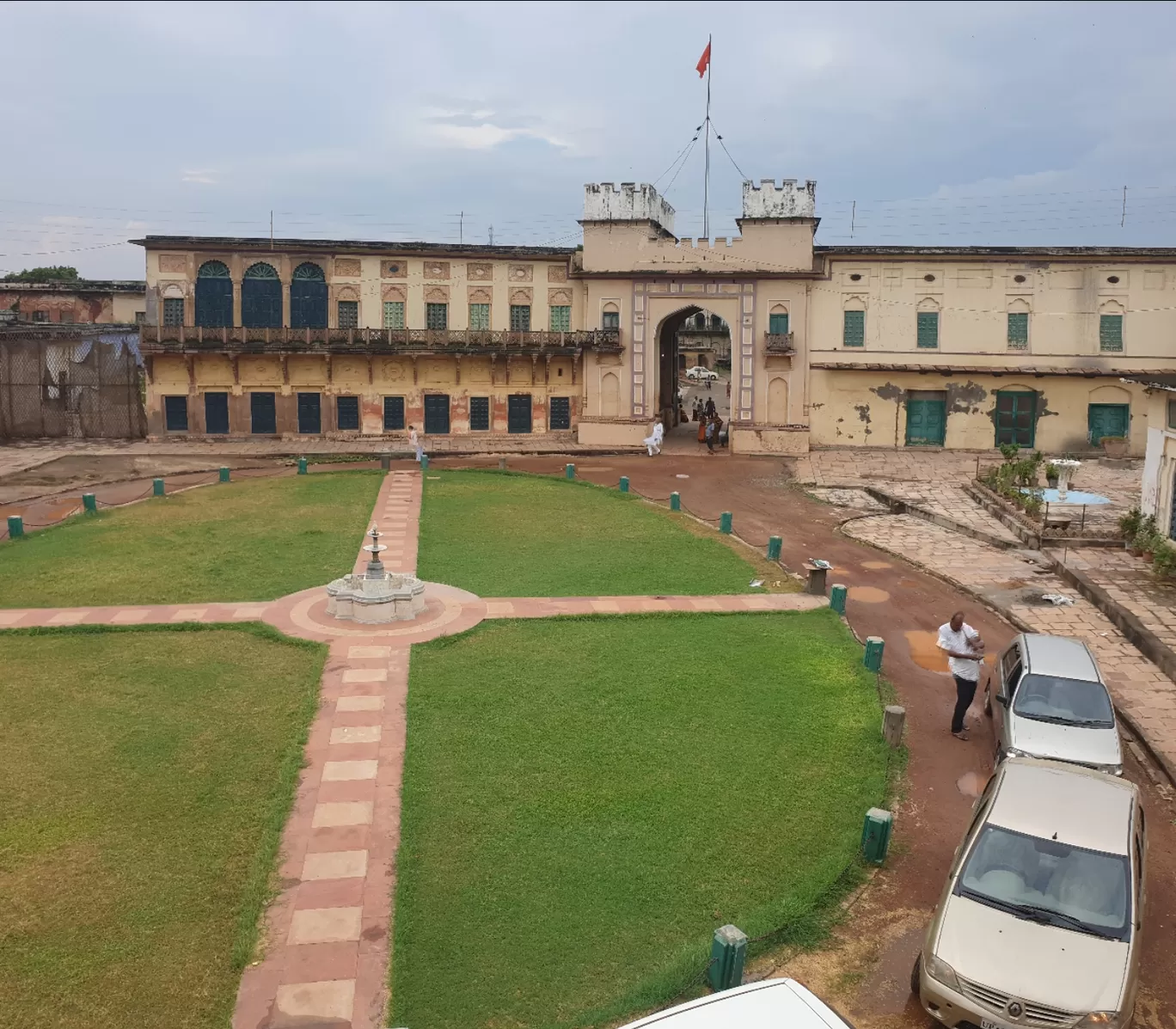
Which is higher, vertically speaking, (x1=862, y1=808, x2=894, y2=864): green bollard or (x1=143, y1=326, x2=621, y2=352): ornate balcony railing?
(x1=143, y1=326, x2=621, y2=352): ornate balcony railing

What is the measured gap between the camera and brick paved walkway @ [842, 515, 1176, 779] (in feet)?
47.4

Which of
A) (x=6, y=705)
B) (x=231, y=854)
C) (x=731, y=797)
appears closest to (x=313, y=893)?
(x=231, y=854)

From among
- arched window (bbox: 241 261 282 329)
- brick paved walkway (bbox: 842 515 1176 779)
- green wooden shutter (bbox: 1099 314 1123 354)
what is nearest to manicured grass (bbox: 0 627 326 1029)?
brick paved walkway (bbox: 842 515 1176 779)

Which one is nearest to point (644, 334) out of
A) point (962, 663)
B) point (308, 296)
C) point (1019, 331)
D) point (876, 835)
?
point (308, 296)

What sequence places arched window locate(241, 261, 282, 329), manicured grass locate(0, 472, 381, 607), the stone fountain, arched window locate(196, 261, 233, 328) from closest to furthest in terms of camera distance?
the stone fountain < manicured grass locate(0, 472, 381, 607) < arched window locate(196, 261, 233, 328) < arched window locate(241, 261, 282, 329)

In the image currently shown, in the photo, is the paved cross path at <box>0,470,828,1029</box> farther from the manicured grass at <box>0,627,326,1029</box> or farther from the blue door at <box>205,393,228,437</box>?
the blue door at <box>205,393,228,437</box>

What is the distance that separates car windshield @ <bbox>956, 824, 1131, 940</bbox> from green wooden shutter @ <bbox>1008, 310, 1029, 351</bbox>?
32887mm

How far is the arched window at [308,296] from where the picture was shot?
4028 centimetres

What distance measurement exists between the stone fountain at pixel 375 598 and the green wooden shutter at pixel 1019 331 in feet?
94.6

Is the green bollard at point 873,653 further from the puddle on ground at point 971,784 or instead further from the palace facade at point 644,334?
the palace facade at point 644,334

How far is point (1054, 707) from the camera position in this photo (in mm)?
12477

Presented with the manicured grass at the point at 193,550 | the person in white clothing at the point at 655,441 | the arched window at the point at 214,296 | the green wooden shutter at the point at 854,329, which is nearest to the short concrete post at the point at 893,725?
the manicured grass at the point at 193,550

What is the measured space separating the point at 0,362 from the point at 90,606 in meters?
26.5

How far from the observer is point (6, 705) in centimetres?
1320
